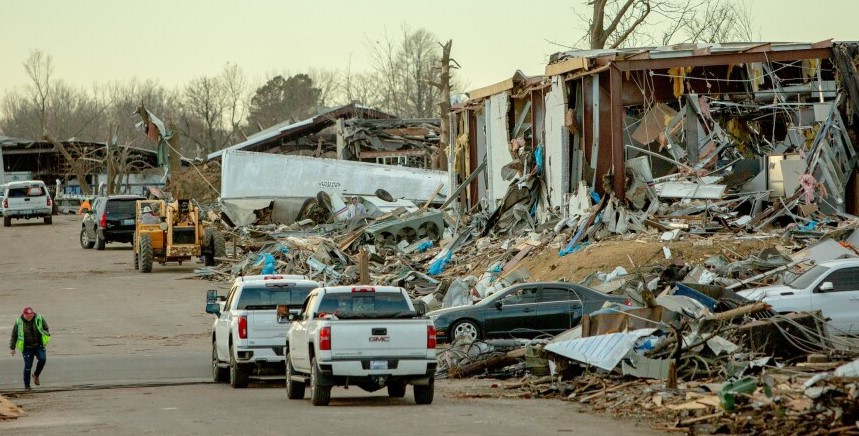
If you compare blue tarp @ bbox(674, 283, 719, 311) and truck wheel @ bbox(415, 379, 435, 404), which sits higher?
blue tarp @ bbox(674, 283, 719, 311)

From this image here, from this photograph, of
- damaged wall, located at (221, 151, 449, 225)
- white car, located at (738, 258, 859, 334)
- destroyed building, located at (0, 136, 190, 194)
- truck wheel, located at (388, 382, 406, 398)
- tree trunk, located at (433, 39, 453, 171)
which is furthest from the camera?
destroyed building, located at (0, 136, 190, 194)

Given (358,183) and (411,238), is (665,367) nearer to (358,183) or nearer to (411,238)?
(411,238)

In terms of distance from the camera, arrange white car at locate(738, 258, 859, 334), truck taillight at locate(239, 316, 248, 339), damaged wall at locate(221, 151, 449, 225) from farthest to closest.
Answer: damaged wall at locate(221, 151, 449, 225)
white car at locate(738, 258, 859, 334)
truck taillight at locate(239, 316, 248, 339)

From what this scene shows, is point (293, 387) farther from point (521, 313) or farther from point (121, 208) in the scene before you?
point (121, 208)

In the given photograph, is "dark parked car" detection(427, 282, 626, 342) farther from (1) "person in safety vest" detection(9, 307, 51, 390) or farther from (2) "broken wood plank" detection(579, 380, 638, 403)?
(2) "broken wood plank" detection(579, 380, 638, 403)

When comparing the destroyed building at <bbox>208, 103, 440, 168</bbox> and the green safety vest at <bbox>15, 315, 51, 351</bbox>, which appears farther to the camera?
the destroyed building at <bbox>208, 103, 440, 168</bbox>

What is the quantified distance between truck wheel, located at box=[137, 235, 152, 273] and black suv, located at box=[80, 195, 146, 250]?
647 cm

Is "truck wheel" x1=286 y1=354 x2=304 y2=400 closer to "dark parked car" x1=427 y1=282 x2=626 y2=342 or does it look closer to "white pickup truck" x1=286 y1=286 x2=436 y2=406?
"white pickup truck" x1=286 y1=286 x2=436 y2=406

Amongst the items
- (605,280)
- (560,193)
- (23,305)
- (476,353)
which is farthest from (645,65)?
(23,305)

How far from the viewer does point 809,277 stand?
21.9m

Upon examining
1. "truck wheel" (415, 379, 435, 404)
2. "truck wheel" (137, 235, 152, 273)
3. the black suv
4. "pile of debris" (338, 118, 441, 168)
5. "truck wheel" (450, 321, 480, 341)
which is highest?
"pile of debris" (338, 118, 441, 168)

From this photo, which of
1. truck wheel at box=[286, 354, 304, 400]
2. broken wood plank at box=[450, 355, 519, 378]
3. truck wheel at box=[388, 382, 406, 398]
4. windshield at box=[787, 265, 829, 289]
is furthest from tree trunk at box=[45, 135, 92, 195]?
truck wheel at box=[388, 382, 406, 398]

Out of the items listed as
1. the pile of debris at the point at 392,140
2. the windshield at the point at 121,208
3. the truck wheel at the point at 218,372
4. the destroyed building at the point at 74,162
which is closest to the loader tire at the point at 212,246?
the windshield at the point at 121,208

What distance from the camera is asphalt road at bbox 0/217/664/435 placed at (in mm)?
13828
